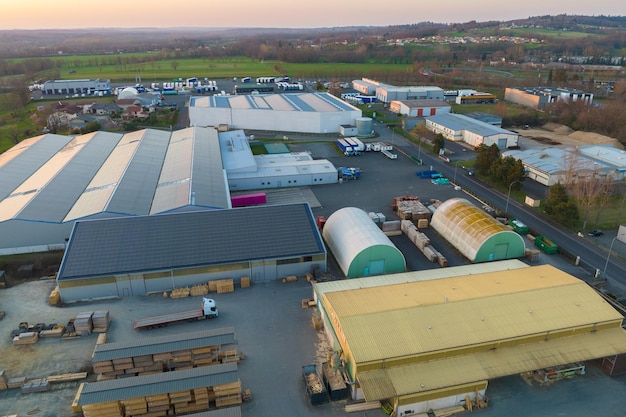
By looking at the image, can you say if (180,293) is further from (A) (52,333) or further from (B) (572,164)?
(B) (572,164)

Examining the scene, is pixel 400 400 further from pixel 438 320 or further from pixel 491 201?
pixel 491 201

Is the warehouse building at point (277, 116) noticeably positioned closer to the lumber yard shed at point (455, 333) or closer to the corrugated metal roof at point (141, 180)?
the corrugated metal roof at point (141, 180)

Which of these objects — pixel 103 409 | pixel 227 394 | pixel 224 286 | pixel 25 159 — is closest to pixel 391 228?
pixel 224 286

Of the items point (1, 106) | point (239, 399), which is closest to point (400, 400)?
point (239, 399)

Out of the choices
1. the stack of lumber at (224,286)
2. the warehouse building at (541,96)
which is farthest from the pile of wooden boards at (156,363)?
the warehouse building at (541,96)

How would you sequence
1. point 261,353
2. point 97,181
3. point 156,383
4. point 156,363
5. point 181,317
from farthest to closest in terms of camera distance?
point 97,181, point 181,317, point 261,353, point 156,363, point 156,383

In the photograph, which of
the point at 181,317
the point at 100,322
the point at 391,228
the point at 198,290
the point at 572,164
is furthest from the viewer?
the point at 572,164
